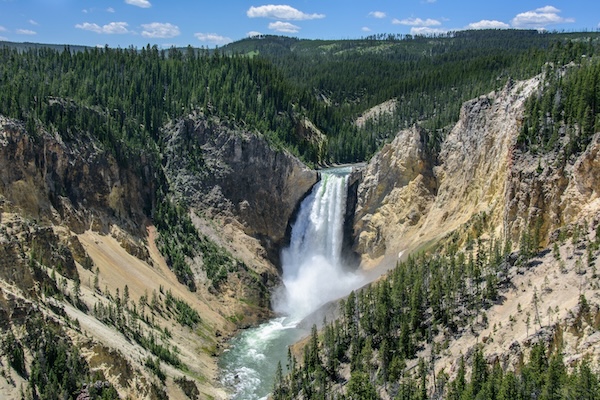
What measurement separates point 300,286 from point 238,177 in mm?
19378

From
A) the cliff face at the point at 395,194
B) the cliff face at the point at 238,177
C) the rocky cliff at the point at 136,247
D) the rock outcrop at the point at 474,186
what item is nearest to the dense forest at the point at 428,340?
the rock outcrop at the point at 474,186

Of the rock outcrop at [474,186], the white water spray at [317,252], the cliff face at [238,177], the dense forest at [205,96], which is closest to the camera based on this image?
the rock outcrop at [474,186]

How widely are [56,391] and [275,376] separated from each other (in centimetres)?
2312

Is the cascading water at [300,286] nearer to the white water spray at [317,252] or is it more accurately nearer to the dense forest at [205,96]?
the white water spray at [317,252]

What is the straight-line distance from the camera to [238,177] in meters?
94.2

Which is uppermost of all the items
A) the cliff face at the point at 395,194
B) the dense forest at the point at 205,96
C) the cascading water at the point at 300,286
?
the dense forest at the point at 205,96

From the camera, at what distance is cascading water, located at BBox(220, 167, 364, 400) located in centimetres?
6325

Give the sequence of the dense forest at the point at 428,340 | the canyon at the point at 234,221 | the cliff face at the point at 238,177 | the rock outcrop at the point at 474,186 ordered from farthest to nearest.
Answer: the cliff face at the point at 238,177 < the rock outcrop at the point at 474,186 < the canyon at the point at 234,221 < the dense forest at the point at 428,340

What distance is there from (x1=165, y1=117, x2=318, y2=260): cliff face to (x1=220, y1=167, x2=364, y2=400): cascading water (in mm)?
2542

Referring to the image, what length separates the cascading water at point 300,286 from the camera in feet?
208

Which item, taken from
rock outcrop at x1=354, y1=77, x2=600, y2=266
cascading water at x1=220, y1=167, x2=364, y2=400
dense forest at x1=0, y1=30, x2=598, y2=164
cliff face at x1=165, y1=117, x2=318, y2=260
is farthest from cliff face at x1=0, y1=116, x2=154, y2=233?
rock outcrop at x1=354, y1=77, x2=600, y2=266

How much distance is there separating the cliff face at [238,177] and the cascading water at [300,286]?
2.54 metres

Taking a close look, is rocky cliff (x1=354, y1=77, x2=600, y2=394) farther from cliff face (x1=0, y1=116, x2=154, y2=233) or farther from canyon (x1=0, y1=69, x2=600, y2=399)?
cliff face (x1=0, y1=116, x2=154, y2=233)

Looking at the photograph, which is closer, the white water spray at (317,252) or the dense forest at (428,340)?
the dense forest at (428,340)
